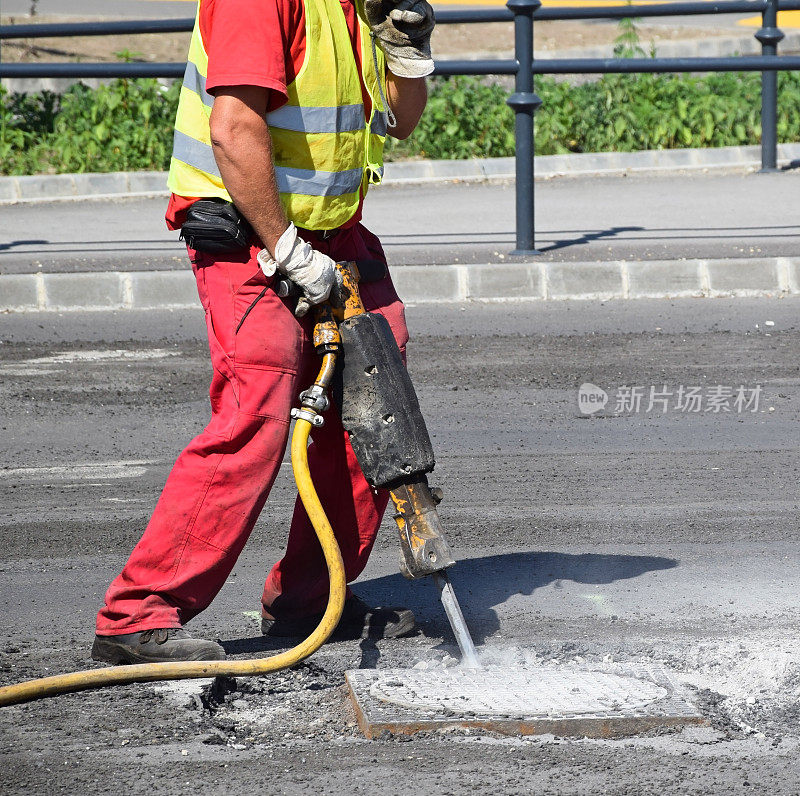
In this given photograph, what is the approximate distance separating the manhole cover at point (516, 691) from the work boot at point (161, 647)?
1.51 ft

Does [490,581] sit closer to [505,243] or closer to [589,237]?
[505,243]

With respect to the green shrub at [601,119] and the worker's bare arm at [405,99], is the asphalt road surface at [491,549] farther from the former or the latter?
the green shrub at [601,119]

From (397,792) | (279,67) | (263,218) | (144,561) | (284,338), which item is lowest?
(397,792)

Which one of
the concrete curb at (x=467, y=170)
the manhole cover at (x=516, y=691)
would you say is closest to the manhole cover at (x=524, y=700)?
the manhole cover at (x=516, y=691)

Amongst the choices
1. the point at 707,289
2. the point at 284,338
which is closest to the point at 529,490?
the point at 284,338

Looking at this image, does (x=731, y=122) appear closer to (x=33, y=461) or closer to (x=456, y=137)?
(x=456, y=137)

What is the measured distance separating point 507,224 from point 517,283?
1846 mm

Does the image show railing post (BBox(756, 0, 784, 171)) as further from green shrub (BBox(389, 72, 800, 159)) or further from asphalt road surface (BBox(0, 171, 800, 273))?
green shrub (BBox(389, 72, 800, 159))

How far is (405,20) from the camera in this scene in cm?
335

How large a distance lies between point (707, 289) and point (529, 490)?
11.5ft

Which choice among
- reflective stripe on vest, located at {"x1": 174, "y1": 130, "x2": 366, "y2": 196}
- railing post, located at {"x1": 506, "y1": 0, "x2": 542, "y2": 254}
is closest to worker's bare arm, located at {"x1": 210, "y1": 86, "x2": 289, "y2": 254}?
reflective stripe on vest, located at {"x1": 174, "y1": 130, "x2": 366, "y2": 196}

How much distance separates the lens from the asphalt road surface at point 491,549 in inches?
111

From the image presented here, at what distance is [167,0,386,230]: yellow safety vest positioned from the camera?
3.19 meters

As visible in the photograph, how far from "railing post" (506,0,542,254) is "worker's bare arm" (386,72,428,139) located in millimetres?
4691
